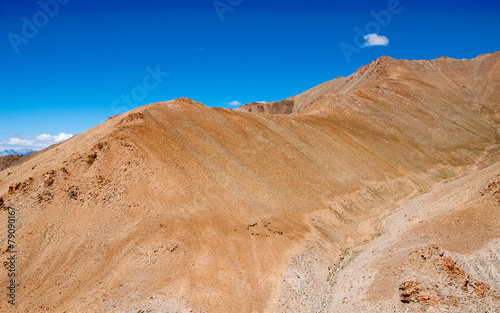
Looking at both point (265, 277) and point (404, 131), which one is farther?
point (404, 131)

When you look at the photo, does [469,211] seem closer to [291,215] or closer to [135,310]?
[291,215]

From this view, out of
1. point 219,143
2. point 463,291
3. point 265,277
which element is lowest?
point 463,291

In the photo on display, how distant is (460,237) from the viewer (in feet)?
65.0

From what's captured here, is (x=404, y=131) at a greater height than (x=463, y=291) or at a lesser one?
greater

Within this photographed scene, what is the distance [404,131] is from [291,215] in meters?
36.2

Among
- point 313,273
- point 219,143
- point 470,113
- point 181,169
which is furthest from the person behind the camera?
point 470,113

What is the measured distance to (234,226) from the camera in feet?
77.5

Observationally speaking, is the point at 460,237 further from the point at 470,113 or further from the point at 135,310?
the point at 470,113


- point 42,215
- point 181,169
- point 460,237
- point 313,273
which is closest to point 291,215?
point 313,273

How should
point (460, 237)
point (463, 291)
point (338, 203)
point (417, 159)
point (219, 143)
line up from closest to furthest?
point (463, 291) < point (460, 237) < point (338, 203) < point (219, 143) < point (417, 159)

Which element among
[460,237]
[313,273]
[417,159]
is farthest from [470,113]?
[313,273]

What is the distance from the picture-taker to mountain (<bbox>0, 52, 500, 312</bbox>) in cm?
1766

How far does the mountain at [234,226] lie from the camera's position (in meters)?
17.7

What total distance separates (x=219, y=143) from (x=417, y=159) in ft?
98.5
